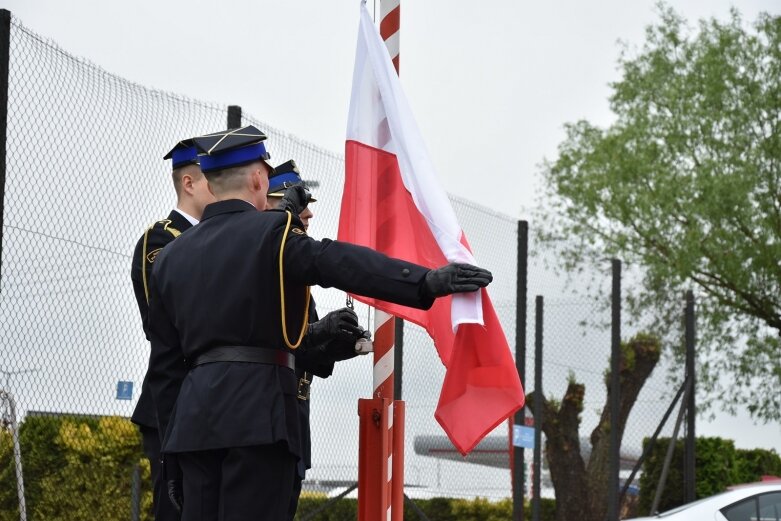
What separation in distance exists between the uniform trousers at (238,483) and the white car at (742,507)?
Answer: 24.5 feet

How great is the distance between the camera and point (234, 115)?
8031 mm

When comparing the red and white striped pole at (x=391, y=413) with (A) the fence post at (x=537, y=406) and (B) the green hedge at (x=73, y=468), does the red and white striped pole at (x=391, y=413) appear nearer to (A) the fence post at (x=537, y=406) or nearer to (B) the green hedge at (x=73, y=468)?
(B) the green hedge at (x=73, y=468)

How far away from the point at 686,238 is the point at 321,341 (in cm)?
1523

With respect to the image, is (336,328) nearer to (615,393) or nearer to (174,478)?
(174,478)

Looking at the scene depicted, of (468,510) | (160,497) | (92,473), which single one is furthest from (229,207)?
(468,510)

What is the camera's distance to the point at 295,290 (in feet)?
14.0

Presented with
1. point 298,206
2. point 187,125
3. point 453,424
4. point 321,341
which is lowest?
point 453,424

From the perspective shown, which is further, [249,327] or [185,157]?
[185,157]

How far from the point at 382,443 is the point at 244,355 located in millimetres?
1551

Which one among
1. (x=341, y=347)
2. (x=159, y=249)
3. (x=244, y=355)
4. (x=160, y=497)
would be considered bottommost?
(x=160, y=497)

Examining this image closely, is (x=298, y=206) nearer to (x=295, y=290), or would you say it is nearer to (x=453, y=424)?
(x=295, y=290)

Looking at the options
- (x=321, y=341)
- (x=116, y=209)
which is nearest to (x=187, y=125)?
(x=116, y=209)

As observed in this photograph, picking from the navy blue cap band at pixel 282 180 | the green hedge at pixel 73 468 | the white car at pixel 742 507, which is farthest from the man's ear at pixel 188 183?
the white car at pixel 742 507

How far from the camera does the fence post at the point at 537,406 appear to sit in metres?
11.5
